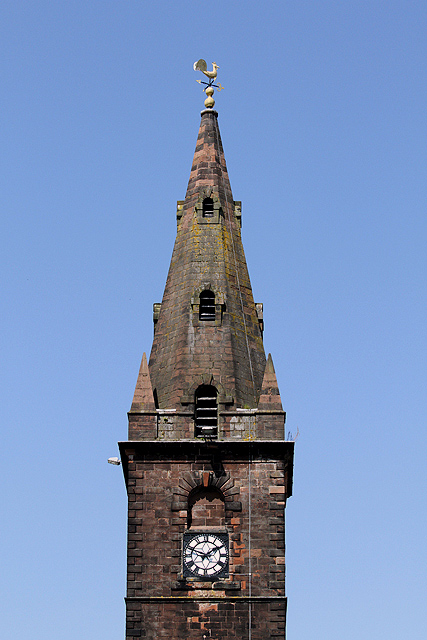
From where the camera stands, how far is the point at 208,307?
50.9m

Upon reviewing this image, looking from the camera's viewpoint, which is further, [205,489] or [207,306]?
[207,306]

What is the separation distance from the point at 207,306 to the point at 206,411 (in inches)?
155

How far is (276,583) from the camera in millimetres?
46156

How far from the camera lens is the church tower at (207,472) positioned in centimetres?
4588

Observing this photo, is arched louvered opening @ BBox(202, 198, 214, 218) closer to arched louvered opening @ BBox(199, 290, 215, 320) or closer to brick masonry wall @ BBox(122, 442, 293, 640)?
arched louvered opening @ BBox(199, 290, 215, 320)

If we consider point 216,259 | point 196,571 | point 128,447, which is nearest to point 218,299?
point 216,259

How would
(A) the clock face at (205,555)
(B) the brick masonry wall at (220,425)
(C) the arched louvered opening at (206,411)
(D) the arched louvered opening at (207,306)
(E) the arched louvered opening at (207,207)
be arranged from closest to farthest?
(A) the clock face at (205,555) → (B) the brick masonry wall at (220,425) → (C) the arched louvered opening at (206,411) → (D) the arched louvered opening at (207,306) → (E) the arched louvered opening at (207,207)

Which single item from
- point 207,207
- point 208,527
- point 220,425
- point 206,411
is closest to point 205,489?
point 208,527

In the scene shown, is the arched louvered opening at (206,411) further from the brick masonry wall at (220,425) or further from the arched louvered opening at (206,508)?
the arched louvered opening at (206,508)

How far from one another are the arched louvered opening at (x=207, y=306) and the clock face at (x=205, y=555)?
750 cm

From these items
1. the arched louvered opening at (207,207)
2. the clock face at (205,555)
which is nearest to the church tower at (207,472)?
the clock face at (205,555)

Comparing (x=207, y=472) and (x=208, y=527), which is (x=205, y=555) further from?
(x=207, y=472)

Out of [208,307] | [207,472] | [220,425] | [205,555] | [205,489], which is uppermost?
[208,307]

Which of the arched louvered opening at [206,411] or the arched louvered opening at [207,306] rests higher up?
the arched louvered opening at [207,306]
